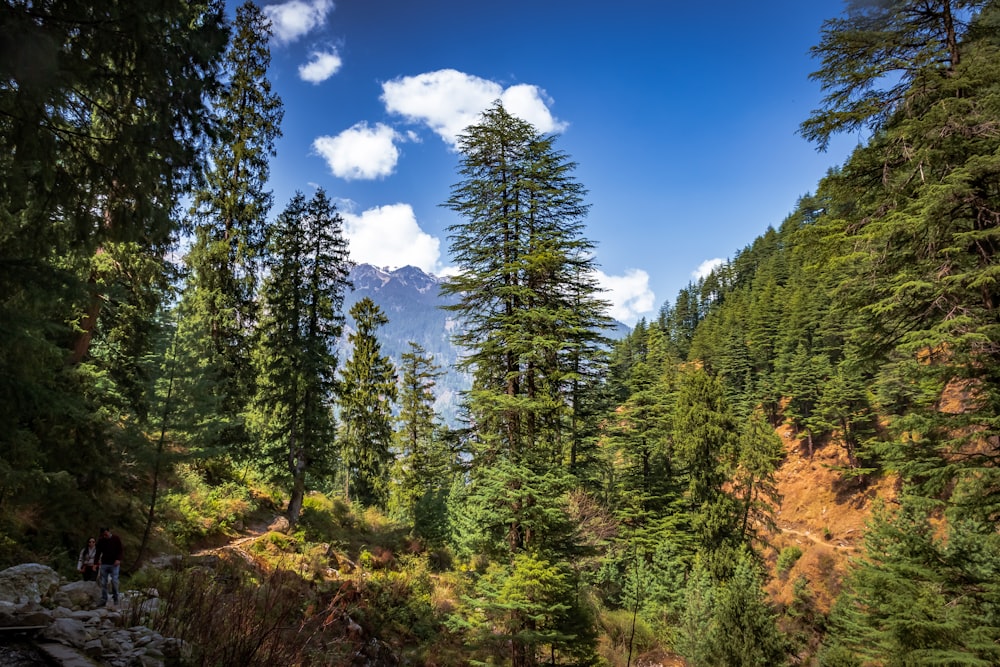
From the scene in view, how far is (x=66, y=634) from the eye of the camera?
169 inches

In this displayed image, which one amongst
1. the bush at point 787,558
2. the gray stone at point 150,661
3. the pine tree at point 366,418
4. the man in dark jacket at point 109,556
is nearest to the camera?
the gray stone at point 150,661

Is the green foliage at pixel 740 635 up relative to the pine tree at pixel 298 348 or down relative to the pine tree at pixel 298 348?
down

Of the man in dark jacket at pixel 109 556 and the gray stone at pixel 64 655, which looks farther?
the man in dark jacket at pixel 109 556

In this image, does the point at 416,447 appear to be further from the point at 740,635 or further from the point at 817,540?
the point at 817,540

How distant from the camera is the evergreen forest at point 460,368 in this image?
16.9 ft

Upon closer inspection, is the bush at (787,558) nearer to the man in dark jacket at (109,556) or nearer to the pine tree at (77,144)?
the man in dark jacket at (109,556)

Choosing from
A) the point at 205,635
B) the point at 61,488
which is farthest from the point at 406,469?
the point at 205,635

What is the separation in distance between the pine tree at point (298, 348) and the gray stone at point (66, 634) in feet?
46.8

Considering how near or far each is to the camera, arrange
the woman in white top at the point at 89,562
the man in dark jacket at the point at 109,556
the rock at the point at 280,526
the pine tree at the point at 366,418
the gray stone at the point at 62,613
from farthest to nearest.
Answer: the pine tree at the point at 366,418 < the rock at the point at 280,526 < the woman in white top at the point at 89,562 < the man in dark jacket at the point at 109,556 < the gray stone at the point at 62,613

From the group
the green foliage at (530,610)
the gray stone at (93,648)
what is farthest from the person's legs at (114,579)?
the green foliage at (530,610)

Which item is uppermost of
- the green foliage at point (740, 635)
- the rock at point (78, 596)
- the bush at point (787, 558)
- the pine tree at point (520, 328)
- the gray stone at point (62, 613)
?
the pine tree at point (520, 328)

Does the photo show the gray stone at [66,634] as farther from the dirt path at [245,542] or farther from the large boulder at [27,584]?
the dirt path at [245,542]

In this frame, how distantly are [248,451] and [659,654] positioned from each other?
19.8 m

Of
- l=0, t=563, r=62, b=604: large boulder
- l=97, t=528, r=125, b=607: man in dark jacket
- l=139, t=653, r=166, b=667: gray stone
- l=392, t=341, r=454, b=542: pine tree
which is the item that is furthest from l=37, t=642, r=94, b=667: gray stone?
l=392, t=341, r=454, b=542: pine tree
